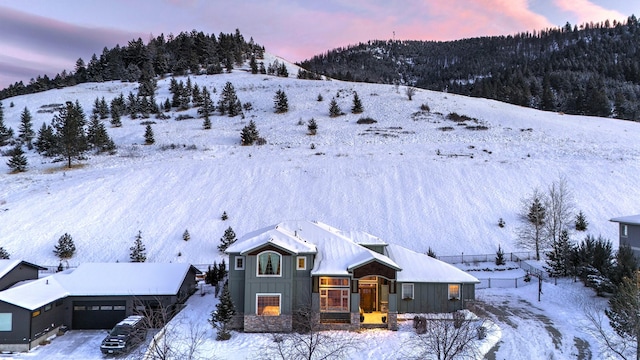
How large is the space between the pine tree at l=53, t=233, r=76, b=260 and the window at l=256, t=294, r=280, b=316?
21.6 m

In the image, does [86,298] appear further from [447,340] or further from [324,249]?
[447,340]

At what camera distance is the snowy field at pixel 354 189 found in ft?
82.2

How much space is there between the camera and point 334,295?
820 inches

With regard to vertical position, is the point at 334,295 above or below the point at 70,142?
below

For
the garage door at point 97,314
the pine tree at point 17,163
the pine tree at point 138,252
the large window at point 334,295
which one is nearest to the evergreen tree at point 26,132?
the pine tree at point 17,163

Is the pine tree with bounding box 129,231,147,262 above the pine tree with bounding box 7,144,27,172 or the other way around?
the other way around

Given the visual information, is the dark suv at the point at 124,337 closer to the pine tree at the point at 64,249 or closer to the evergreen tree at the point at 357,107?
the pine tree at the point at 64,249

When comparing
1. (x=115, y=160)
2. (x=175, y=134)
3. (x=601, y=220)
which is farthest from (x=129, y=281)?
(x=175, y=134)

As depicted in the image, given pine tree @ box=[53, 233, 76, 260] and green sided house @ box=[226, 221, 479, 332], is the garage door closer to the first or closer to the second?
green sided house @ box=[226, 221, 479, 332]

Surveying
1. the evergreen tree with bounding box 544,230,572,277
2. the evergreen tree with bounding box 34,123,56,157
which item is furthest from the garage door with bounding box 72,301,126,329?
the evergreen tree with bounding box 34,123,56,157

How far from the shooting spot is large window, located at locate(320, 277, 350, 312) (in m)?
20.8

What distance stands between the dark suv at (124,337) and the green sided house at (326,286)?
15.6ft

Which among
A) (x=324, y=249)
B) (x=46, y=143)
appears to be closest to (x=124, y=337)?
(x=324, y=249)

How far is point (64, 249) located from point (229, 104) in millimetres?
47797
